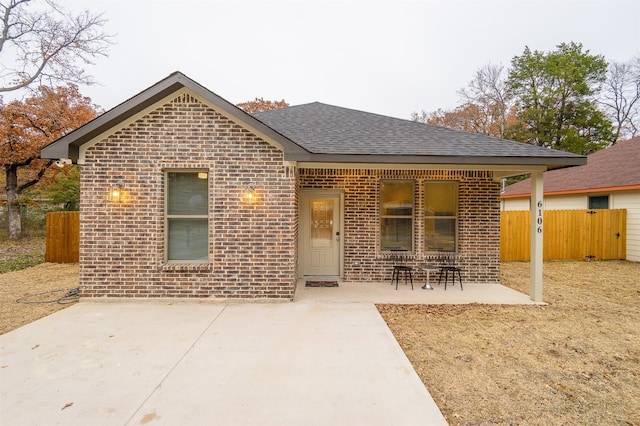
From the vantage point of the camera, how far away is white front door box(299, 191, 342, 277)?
7730 millimetres

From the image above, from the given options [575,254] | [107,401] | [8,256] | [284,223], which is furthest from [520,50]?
[8,256]

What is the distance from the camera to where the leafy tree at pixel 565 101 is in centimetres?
2123

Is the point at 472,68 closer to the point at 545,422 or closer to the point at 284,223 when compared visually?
the point at 284,223

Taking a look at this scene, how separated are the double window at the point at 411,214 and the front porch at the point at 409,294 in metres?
1.00

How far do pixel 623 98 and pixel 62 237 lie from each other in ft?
122

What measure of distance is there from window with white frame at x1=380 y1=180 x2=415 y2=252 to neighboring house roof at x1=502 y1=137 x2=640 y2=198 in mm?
9174

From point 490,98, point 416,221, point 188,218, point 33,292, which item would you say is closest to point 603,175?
point 416,221

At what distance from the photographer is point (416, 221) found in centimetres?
767

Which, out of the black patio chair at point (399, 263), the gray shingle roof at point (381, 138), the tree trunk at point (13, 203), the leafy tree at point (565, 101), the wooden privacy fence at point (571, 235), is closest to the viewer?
the gray shingle roof at point (381, 138)

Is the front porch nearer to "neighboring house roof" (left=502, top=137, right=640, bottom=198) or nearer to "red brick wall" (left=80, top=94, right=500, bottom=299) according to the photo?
"red brick wall" (left=80, top=94, right=500, bottom=299)

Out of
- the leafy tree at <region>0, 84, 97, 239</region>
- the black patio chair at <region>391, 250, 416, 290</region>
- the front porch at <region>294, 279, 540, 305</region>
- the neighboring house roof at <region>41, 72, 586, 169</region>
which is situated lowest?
the front porch at <region>294, 279, 540, 305</region>

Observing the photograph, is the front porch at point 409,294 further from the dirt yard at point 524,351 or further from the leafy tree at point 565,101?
the leafy tree at point 565,101

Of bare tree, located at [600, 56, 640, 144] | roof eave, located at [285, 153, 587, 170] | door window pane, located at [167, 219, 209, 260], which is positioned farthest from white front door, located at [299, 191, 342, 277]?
bare tree, located at [600, 56, 640, 144]

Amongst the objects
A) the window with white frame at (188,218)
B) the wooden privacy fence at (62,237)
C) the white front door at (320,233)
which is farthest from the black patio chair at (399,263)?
the wooden privacy fence at (62,237)
